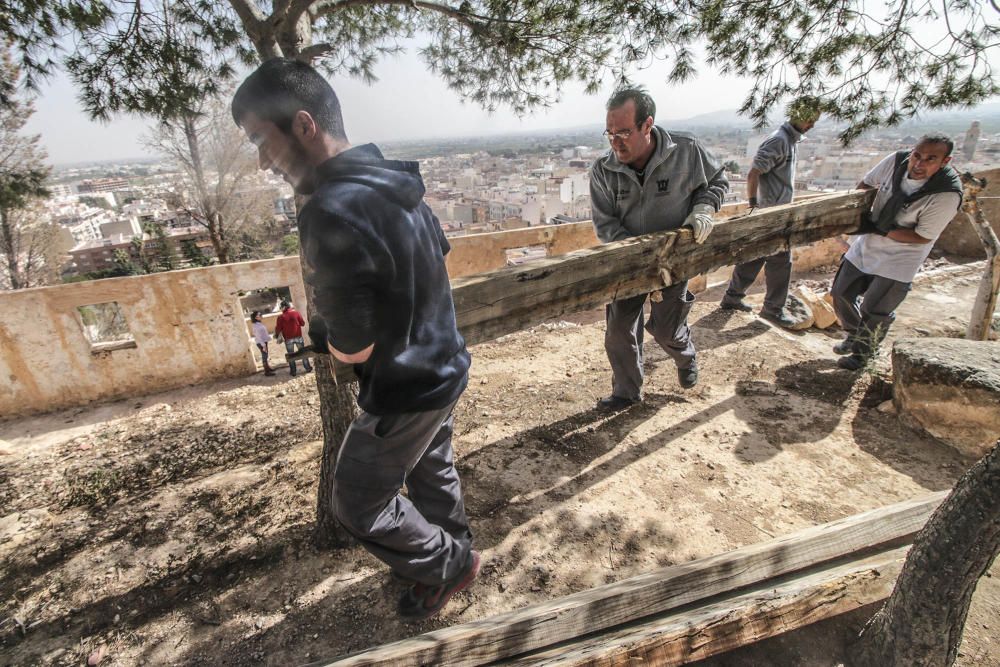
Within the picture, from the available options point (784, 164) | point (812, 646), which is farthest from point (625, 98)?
point (784, 164)

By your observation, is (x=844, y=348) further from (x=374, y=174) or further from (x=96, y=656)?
(x=96, y=656)

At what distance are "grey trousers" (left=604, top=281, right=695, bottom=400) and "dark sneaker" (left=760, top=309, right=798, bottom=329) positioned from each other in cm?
241

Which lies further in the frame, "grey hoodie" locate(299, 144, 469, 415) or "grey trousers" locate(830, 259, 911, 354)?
"grey trousers" locate(830, 259, 911, 354)

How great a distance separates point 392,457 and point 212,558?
1.51 m

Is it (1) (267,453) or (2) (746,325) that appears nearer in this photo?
(1) (267,453)

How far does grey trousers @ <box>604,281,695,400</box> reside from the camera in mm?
3125

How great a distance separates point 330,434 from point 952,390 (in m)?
3.70

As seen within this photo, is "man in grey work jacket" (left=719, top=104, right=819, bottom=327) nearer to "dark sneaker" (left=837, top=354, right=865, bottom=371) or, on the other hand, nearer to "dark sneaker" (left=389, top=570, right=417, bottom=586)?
"dark sneaker" (left=837, top=354, right=865, bottom=371)

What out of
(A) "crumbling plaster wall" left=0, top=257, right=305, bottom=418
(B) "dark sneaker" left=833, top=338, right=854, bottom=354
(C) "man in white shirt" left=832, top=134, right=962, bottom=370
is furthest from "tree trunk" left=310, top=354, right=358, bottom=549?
(A) "crumbling plaster wall" left=0, top=257, right=305, bottom=418

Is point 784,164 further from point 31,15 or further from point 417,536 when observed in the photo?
point 31,15

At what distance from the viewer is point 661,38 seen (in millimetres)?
2826

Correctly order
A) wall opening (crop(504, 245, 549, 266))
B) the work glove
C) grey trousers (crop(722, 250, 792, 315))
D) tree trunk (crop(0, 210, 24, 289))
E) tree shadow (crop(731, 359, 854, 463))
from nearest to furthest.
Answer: the work glove < tree shadow (crop(731, 359, 854, 463)) < grey trousers (crop(722, 250, 792, 315)) < wall opening (crop(504, 245, 549, 266)) < tree trunk (crop(0, 210, 24, 289))

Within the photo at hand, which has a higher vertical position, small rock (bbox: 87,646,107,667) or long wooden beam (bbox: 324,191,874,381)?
long wooden beam (bbox: 324,191,874,381)

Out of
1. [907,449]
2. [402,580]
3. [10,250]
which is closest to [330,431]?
[402,580]
